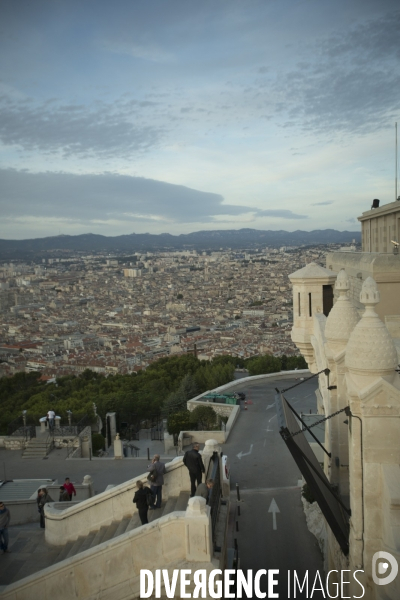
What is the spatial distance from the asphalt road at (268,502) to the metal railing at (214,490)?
1.52 m

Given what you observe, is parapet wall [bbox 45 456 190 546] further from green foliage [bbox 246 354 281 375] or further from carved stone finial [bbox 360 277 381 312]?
green foliage [bbox 246 354 281 375]

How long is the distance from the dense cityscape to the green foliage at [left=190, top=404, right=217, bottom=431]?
30.6 metres

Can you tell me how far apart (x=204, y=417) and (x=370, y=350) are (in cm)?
1238

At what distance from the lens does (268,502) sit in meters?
9.98

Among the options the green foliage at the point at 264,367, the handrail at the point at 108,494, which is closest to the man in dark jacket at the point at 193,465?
the handrail at the point at 108,494

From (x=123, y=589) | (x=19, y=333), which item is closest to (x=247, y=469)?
(x=123, y=589)

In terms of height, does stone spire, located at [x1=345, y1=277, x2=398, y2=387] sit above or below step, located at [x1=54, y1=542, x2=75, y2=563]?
above

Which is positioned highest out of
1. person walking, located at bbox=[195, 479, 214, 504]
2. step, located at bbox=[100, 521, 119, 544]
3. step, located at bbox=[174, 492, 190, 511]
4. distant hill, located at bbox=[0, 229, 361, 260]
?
distant hill, located at bbox=[0, 229, 361, 260]

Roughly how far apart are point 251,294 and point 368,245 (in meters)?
92.6

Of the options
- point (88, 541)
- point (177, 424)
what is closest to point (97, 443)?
point (177, 424)

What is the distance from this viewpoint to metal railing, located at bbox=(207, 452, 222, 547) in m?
4.86

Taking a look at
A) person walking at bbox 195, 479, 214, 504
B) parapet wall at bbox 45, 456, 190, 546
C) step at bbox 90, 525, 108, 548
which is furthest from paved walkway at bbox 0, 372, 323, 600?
person walking at bbox 195, 479, 214, 504

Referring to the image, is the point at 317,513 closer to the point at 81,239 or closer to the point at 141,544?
the point at 141,544

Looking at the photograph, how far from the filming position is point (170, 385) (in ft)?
80.4
